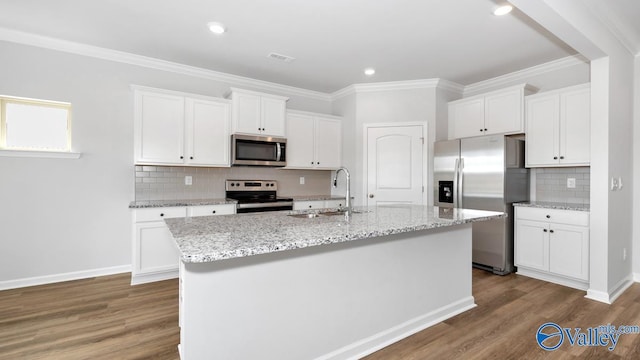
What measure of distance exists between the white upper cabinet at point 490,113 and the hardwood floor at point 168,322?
1.86 metres

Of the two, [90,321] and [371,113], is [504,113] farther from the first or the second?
[90,321]

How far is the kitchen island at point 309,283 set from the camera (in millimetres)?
1434

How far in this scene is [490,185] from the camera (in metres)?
3.59

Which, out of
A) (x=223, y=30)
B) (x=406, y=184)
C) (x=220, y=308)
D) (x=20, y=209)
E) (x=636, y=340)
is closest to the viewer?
(x=220, y=308)

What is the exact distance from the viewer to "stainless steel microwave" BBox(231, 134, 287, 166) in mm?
3850

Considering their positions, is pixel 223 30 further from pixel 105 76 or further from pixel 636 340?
pixel 636 340

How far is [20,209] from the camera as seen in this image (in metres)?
3.10

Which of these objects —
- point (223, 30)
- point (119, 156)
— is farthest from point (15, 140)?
point (223, 30)

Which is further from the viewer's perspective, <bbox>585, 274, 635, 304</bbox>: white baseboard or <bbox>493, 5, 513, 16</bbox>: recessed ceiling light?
<bbox>585, 274, 635, 304</bbox>: white baseboard

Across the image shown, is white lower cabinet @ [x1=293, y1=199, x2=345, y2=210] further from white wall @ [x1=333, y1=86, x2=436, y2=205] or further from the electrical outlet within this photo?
the electrical outlet

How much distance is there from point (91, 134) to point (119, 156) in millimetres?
349

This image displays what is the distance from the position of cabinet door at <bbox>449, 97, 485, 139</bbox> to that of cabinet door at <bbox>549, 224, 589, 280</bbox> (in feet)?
4.93

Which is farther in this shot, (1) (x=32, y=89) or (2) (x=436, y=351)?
(1) (x=32, y=89)

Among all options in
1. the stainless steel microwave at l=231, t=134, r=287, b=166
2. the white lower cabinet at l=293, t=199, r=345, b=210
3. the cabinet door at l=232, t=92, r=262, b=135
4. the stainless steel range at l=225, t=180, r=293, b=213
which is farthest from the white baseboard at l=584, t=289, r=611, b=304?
the cabinet door at l=232, t=92, r=262, b=135
